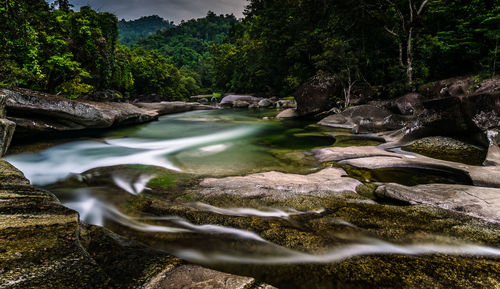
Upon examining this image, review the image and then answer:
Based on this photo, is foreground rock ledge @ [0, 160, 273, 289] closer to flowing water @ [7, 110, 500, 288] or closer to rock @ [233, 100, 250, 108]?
flowing water @ [7, 110, 500, 288]

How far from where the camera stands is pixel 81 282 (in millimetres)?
1248

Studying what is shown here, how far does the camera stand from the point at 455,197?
299 centimetres

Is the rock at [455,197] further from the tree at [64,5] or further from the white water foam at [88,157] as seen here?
the tree at [64,5]

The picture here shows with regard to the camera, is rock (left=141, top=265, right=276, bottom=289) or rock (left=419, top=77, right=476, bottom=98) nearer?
rock (left=141, top=265, right=276, bottom=289)

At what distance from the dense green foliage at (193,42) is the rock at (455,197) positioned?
6383 centimetres

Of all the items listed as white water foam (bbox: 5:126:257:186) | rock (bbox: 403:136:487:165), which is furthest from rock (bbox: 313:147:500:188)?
white water foam (bbox: 5:126:257:186)

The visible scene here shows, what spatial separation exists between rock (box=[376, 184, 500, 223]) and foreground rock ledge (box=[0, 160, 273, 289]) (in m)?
2.79

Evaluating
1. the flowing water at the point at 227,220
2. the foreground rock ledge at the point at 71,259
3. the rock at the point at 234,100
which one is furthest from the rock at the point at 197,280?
the rock at the point at 234,100

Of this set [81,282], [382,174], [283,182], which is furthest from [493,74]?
[81,282]

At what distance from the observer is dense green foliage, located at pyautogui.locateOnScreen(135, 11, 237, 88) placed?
7500 centimetres

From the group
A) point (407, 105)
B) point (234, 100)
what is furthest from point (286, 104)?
point (407, 105)

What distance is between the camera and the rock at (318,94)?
1566 centimetres

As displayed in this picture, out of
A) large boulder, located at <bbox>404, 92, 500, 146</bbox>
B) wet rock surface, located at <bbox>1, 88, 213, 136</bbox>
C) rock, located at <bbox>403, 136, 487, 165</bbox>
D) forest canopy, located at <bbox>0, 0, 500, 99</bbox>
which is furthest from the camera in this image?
forest canopy, located at <bbox>0, 0, 500, 99</bbox>

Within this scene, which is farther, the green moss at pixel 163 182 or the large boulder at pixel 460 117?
the large boulder at pixel 460 117
